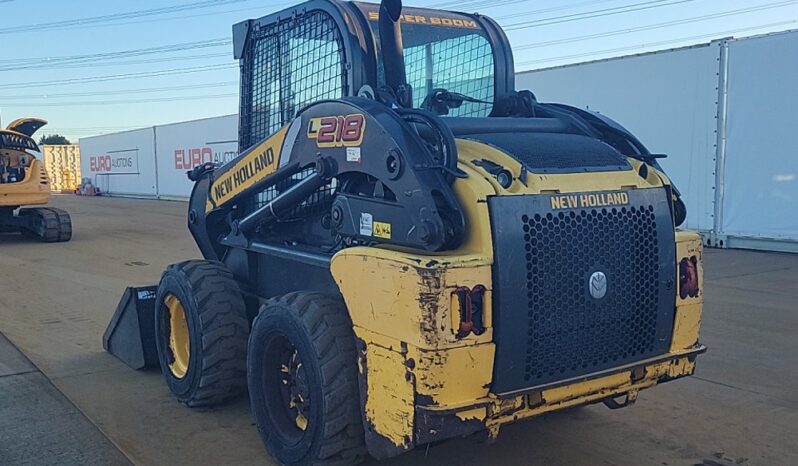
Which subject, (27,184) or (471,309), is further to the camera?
(27,184)

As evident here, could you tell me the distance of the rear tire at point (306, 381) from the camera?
12.0ft

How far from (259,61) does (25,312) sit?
485 centimetres

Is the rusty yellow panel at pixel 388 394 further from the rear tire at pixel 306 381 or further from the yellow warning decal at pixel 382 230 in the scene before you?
the yellow warning decal at pixel 382 230

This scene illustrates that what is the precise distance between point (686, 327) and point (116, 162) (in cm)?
3859

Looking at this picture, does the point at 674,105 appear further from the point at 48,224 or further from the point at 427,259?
the point at 48,224

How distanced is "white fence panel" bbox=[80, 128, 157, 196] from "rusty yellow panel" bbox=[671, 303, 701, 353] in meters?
32.9

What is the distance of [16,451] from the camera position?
173 inches

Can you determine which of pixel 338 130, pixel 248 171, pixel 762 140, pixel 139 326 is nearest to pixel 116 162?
pixel 762 140

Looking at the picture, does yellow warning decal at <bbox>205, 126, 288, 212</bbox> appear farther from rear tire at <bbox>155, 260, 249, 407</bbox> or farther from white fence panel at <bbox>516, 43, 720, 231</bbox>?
white fence panel at <bbox>516, 43, 720, 231</bbox>

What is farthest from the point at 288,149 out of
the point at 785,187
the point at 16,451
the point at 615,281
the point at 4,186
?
the point at 4,186

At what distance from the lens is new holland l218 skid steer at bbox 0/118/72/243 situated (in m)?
15.9

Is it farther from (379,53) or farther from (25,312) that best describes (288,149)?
(25,312)

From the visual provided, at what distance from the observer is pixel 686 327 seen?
403 centimetres

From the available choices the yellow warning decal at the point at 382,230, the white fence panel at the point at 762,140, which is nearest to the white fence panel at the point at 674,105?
the white fence panel at the point at 762,140
